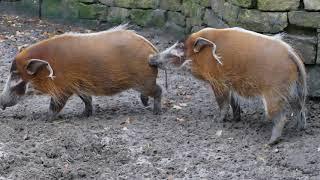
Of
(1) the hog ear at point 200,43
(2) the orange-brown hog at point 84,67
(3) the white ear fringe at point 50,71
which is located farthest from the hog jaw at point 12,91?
(1) the hog ear at point 200,43

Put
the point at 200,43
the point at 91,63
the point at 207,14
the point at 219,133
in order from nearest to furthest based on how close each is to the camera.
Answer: the point at 219,133, the point at 200,43, the point at 91,63, the point at 207,14

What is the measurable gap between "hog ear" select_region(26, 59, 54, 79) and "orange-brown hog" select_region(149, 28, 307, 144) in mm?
857

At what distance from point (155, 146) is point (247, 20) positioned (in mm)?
1788

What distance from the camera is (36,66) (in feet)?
17.8

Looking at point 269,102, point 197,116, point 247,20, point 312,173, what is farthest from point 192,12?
point 312,173

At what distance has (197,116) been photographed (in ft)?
18.6

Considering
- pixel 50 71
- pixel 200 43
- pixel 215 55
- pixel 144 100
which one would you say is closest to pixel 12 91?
pixel 50 71

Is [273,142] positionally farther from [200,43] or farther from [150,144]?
[200,43]

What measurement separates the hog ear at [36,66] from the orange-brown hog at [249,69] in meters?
0.86

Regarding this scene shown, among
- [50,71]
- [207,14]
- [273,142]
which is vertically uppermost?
[207,14]

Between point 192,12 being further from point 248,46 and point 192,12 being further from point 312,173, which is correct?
point 312,173

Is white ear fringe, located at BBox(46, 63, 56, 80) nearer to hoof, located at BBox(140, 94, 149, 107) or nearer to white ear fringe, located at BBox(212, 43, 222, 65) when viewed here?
hoof, located at BBox(140, 94, 149, 107)

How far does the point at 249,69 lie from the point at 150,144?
953 mm

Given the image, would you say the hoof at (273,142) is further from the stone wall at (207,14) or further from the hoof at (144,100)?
the hoof at (144,100)
